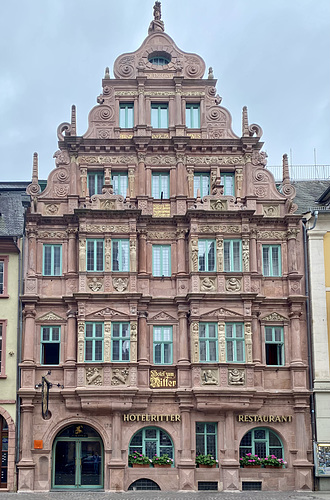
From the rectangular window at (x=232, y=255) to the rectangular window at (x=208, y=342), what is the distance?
2.90m

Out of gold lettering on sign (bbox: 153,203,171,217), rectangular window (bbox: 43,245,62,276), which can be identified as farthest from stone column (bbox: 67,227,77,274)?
gold lettering on sign (bbox: 153,203,171,217)

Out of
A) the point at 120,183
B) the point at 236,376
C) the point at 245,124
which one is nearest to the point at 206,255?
the point at 120,183

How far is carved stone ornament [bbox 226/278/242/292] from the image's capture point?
124ft

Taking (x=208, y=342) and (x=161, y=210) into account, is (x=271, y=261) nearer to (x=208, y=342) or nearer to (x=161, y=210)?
(x=208, y=342)

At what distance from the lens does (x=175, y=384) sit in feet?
122

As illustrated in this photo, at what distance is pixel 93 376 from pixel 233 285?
25.9 feet

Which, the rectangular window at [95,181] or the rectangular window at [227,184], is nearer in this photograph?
the rectangular window at [95,181]

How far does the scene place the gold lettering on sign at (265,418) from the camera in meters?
37.0

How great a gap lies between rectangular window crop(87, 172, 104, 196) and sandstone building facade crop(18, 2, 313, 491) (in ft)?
0.23

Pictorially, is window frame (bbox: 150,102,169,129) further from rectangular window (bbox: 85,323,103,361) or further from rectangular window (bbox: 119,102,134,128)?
rectangular window (bbox: 85,323,103,361)

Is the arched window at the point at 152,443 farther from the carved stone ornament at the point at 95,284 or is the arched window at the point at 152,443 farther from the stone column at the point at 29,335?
the carved stone ornament at the point at 95,284

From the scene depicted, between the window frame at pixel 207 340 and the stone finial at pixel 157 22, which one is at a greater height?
the stone finial at pixel 157 22

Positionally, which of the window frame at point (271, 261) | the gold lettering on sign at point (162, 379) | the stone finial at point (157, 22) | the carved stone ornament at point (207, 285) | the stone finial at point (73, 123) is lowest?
the gold lettering on sign at point (162, 379)

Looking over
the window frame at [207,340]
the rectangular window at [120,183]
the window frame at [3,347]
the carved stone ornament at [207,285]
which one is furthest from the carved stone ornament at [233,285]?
the window frame at [3,347]
